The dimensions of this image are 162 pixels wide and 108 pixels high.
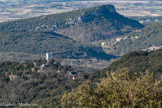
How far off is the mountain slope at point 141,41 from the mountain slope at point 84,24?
14.0 m

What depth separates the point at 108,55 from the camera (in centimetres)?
13000

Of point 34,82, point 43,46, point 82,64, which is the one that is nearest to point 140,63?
point 34,82

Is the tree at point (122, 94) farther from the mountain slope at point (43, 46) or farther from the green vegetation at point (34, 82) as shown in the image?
the mountain slope at point (43, 46)

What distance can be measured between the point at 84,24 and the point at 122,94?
148 meters

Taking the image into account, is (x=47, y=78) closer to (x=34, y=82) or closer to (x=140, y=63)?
(x=34, y=82)

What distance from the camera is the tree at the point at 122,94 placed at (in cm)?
2612

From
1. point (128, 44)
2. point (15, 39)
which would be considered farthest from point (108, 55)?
point (15, 39)

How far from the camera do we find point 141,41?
488 ft

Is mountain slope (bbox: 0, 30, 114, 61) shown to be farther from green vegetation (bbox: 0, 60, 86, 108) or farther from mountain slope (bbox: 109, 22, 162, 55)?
green vegetation (bbox: 0, 60, 86, 108)

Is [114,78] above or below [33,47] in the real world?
above

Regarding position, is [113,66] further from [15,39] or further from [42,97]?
[15,39]

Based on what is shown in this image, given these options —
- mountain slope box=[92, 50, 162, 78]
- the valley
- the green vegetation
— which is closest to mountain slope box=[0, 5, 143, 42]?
the valley

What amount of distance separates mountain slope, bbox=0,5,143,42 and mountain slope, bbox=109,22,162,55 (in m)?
14.0

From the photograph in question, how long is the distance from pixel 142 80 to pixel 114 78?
6.33ft
